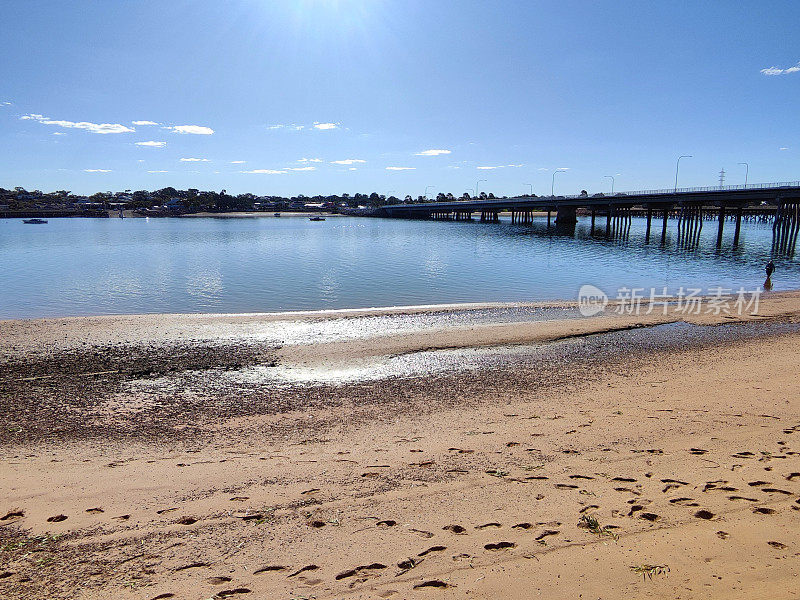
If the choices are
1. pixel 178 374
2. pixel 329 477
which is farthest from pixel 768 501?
pixel 178 374

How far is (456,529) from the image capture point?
203 inches

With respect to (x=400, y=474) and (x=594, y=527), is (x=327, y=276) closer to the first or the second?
(x=400, y=474)

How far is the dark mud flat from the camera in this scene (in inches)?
379

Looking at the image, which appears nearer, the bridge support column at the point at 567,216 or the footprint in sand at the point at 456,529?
the footprint in sand at the point at 456,529

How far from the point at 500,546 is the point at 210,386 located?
371 inches

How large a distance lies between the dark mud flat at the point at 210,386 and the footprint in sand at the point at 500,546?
5.19 m

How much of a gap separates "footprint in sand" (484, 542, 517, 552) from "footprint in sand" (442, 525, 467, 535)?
357 mm

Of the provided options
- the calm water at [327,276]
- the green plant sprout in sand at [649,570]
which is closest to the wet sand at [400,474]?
the green plant sprout in sand at [649,570]

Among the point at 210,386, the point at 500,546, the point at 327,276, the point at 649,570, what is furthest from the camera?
the point at 327,276

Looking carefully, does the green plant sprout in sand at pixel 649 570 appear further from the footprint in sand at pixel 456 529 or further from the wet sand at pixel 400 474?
the footprint in sand at pixel 456 529

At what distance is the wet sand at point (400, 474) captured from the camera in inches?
174

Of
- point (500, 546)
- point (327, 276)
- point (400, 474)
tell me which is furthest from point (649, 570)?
point (327, 276)

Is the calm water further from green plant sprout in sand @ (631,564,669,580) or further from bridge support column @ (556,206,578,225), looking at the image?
bridge support column @ (556,206,578,225)

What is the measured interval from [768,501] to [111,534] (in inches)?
282
